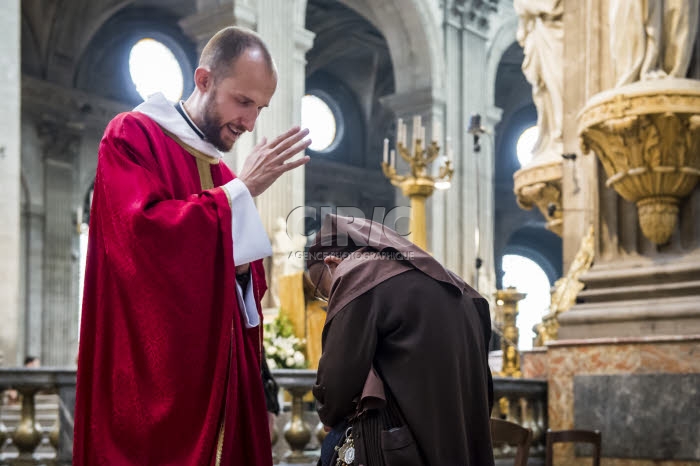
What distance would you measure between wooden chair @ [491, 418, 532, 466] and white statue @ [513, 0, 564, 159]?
4370mm

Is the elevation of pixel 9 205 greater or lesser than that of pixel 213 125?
greater

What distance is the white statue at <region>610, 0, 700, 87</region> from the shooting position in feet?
18.5

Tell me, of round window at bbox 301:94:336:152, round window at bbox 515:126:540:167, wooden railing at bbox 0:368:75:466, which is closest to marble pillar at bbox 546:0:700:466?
wooden railing at bbox 0:368:75:466

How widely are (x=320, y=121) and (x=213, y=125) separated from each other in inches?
994

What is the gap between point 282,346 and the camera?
11516mm

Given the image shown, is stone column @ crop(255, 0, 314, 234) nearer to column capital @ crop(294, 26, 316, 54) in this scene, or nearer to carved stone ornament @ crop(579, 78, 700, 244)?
column capital @ crop(294, 26, 316, 54)

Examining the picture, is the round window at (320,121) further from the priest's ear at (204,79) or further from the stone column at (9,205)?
the priest's ear at (204,79)

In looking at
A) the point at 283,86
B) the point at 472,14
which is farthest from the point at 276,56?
the point at 472,14

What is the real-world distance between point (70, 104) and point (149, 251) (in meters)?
19.3

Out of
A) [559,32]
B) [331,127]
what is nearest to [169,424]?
[559,32]

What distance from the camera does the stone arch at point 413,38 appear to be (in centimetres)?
1992

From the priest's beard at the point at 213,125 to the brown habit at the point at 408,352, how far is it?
1.83 feet

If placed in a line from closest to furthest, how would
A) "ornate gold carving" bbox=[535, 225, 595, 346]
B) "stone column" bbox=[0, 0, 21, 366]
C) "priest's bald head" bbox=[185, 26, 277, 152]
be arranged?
1. "priest's bald head" bbox=[185, 26, 277, 152]
2. "ornate gold carving" bbox=[535, 225, 595, 346]
3. "stone column" bbox=[0, 0, 21, 366]

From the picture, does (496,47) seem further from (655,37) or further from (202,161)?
(202,161)
